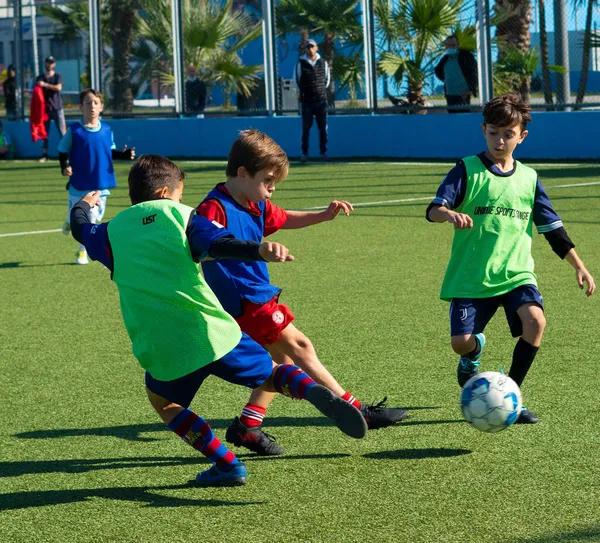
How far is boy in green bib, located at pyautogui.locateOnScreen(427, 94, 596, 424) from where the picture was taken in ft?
15.6

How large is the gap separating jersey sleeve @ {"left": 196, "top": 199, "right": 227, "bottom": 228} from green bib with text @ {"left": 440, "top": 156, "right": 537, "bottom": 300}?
1165 millimetres

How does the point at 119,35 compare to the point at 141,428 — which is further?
the point at 119,35

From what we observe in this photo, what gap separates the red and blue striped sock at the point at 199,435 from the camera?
4.00 meters

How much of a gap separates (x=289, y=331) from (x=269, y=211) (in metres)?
0.49

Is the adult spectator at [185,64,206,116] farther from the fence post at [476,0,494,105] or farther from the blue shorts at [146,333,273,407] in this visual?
the blue shorts at [146,333,273,407]

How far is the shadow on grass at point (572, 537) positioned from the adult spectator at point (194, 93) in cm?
2141

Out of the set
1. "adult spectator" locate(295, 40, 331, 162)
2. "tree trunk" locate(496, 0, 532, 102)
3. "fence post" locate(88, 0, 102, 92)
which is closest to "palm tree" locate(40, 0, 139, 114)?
"fence post" locate(88, 0, 102, 92)

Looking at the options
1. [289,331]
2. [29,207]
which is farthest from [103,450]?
[29,207]

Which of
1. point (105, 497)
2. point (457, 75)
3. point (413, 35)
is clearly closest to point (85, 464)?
point (105, 497)

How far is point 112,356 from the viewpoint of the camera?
6.35 meters

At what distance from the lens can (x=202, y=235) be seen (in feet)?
12.2

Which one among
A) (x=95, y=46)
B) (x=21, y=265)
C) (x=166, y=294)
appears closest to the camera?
(x=166, y=294)

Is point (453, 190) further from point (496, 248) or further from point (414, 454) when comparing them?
point (414, 454)

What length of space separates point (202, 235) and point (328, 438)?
4.24ft
